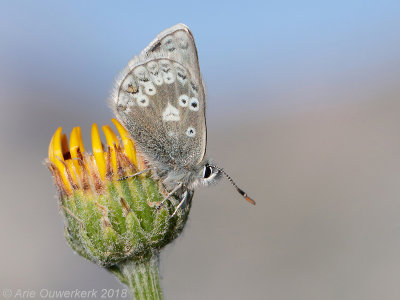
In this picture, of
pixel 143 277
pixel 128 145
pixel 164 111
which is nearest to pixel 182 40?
pixel 164 111

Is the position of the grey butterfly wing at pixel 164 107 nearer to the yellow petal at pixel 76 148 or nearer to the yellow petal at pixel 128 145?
the yellow petal at pixel 128 145

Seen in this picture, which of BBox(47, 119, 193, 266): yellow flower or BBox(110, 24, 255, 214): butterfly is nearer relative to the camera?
BBox(47, 119, 193, 266): yellow flower

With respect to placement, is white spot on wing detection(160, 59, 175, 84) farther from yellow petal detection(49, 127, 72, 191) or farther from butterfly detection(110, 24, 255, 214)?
yellow petal detection(49, 127, 72, 191)

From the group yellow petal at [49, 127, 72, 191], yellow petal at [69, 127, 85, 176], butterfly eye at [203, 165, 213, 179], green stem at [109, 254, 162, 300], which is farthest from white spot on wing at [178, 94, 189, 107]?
green stem at [109, 254, 162, 300]

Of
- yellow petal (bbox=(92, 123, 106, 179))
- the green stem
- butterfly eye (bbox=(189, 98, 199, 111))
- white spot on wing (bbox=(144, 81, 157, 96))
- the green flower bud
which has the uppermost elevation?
white spot on wing (bbox=(144, 81, 157, 96))

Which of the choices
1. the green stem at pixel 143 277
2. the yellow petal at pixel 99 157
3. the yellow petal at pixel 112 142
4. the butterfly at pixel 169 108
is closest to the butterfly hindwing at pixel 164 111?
the butterfly at pixel 169 108

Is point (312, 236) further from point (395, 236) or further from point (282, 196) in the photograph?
point (282, 196)

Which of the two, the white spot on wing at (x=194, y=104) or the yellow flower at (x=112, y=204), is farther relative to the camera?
the white spot on wing at (x=194, y=104)
